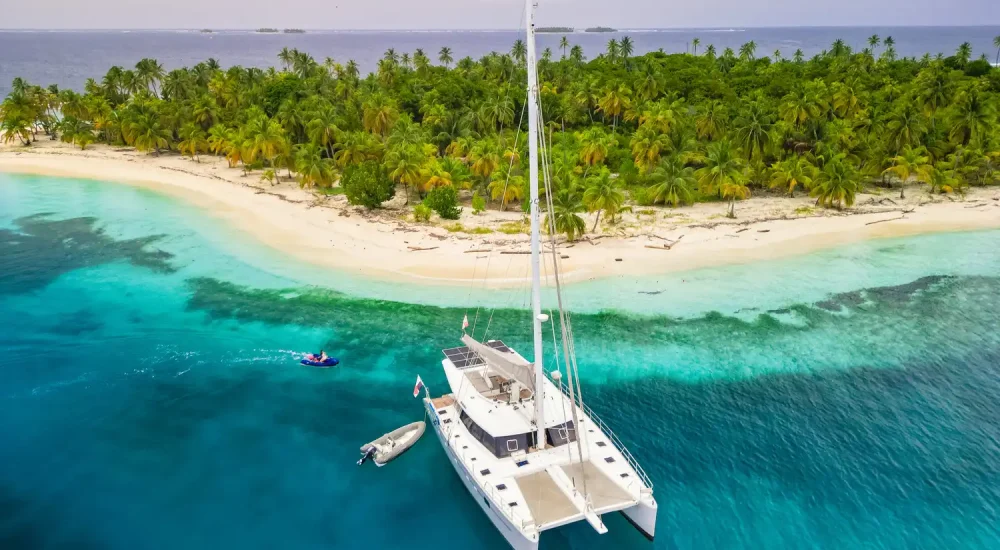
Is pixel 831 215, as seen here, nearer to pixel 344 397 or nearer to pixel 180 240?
pixel 344 397

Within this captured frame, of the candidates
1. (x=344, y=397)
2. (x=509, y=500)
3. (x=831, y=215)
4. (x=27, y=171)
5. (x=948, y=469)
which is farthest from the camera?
(x=27, y=171)

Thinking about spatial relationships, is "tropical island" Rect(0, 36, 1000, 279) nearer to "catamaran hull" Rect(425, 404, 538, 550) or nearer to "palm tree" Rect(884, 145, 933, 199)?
"palm tree" Rect(884, 145, 933, 199)

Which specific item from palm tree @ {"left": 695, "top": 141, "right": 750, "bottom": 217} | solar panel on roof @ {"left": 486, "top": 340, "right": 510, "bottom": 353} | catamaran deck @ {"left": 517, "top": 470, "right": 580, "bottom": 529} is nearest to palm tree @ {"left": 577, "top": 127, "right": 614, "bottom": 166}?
palm tree @ {"left": 695, "top": 141, "right": 750, "bottom": 217}

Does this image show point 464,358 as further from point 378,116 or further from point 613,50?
point 613,50

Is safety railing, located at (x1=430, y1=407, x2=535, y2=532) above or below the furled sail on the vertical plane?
below

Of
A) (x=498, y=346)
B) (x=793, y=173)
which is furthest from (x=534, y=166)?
(x=793, y=173)

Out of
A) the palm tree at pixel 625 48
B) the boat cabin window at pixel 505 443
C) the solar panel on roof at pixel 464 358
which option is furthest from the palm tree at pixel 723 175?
the palm tree at pixel 625 48

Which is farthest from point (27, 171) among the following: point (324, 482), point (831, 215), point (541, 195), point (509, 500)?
point (831, 215)
